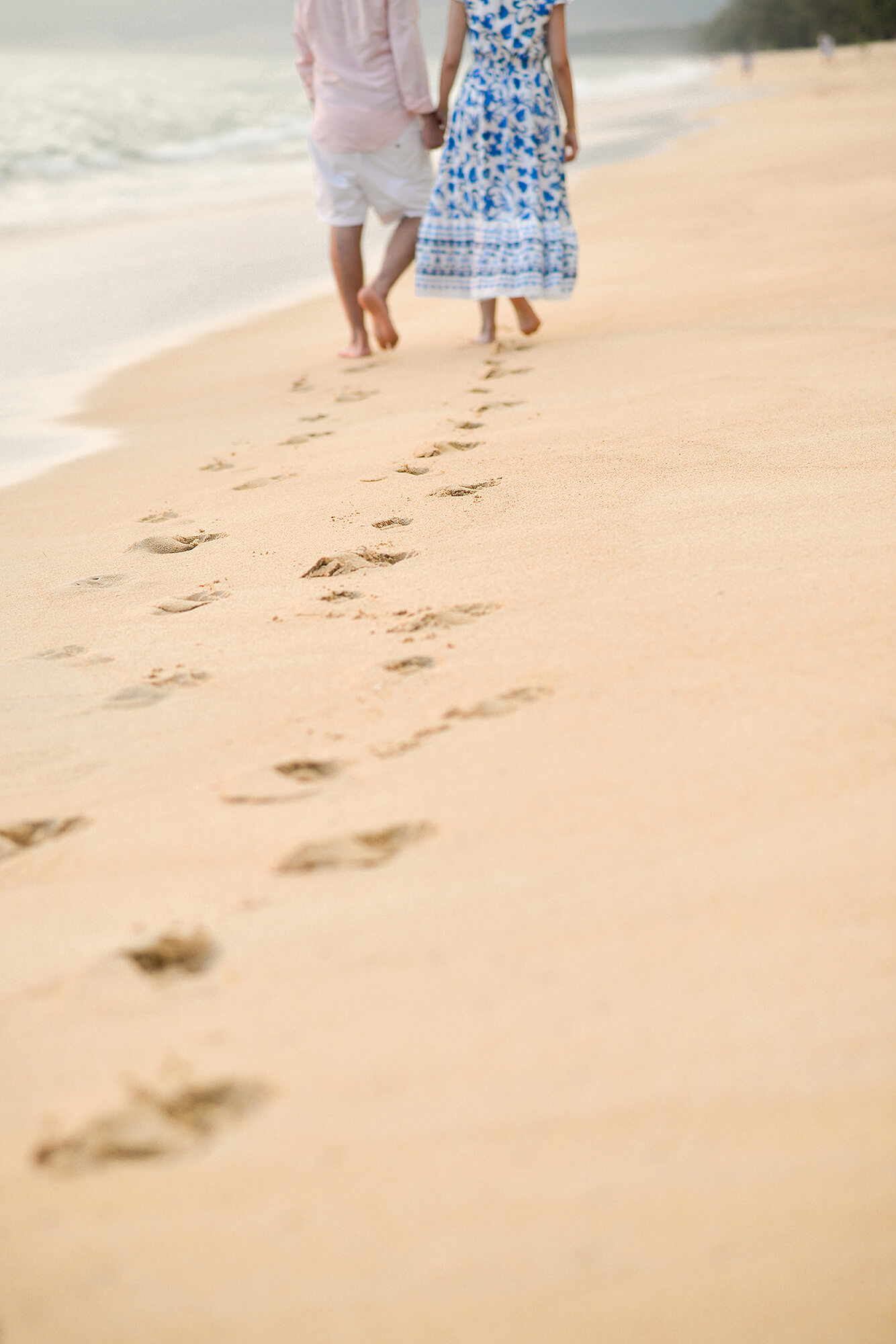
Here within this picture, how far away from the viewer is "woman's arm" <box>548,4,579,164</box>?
13.4ft

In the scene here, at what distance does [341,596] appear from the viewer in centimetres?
217

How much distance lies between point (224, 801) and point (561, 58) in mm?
3604

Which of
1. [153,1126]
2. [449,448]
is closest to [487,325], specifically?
[449,448]

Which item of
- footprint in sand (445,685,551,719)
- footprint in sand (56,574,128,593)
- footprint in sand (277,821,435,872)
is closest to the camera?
footprint in sand (277,821,435,872)

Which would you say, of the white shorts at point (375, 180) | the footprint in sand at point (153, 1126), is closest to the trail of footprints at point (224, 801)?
the footprint in sand at point (153, 1126)

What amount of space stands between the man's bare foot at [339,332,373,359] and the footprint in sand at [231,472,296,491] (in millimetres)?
1711

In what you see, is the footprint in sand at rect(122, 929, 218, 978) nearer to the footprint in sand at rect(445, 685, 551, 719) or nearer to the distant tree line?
the footprint in sand at rect(445, 685, 551, 719)

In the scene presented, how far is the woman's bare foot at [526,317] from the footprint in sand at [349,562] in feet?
7.78

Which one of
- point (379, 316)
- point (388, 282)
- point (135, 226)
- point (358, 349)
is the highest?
point (135, 226)

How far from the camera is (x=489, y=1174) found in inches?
36.3

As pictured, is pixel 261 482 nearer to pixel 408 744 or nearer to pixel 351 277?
pixel 408 744

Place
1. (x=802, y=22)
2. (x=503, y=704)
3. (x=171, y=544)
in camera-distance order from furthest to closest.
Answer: (x=802, y=22)
(x=171, y=544)
(x=503, y=704)

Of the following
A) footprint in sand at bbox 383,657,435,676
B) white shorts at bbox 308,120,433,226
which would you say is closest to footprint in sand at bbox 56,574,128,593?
footprint in sand at bbox 383,657,435,676

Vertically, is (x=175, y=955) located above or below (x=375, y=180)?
below
